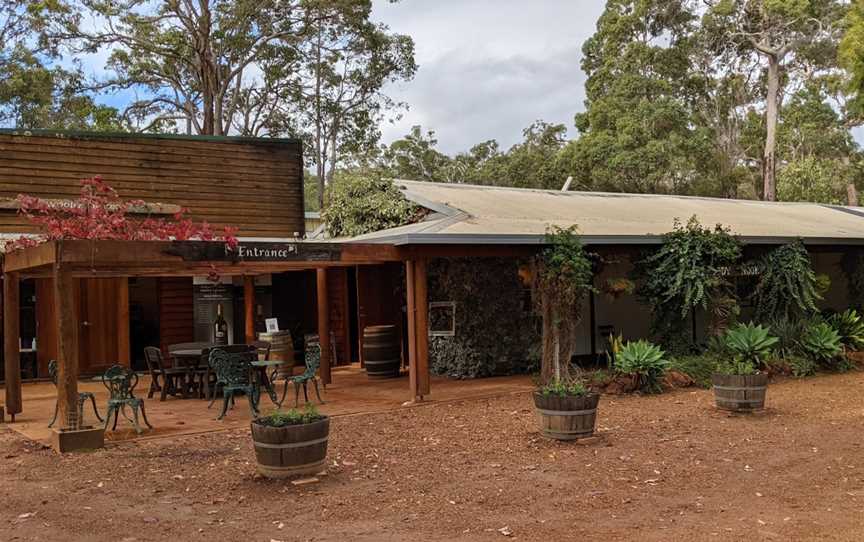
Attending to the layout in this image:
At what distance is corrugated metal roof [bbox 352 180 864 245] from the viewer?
10641 millimetres

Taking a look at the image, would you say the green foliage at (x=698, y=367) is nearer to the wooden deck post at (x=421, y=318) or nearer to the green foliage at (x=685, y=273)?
the green foliage at (x=685, y=273)

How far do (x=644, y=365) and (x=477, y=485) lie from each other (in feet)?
16.4

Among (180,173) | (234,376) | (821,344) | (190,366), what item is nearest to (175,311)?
(180,173)

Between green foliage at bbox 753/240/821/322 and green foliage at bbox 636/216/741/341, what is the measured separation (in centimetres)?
107

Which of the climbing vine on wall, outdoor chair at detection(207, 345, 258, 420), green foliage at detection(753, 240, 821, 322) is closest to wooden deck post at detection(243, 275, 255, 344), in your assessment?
the climbing vine on wall

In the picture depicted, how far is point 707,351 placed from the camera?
1201 cm

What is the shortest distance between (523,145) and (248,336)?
91.7ft

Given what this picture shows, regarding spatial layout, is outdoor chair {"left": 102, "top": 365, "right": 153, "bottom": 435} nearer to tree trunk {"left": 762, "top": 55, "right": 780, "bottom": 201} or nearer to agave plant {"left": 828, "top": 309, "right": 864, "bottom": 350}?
agave plant {"left": 828, "top": 309, "right": 864, "bottom": 350}

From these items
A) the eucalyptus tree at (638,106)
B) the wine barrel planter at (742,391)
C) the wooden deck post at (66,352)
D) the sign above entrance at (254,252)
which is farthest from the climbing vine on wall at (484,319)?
the eucalyptus tree at (638,106)

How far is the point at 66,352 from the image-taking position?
24.1 feet

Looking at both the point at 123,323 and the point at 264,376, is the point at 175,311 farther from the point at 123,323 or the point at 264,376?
the point at 264,376

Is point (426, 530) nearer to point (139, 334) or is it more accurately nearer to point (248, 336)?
point (248, 336)

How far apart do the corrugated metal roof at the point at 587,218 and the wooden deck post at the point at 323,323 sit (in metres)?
0.96

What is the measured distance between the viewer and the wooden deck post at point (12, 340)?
30.2 feet
